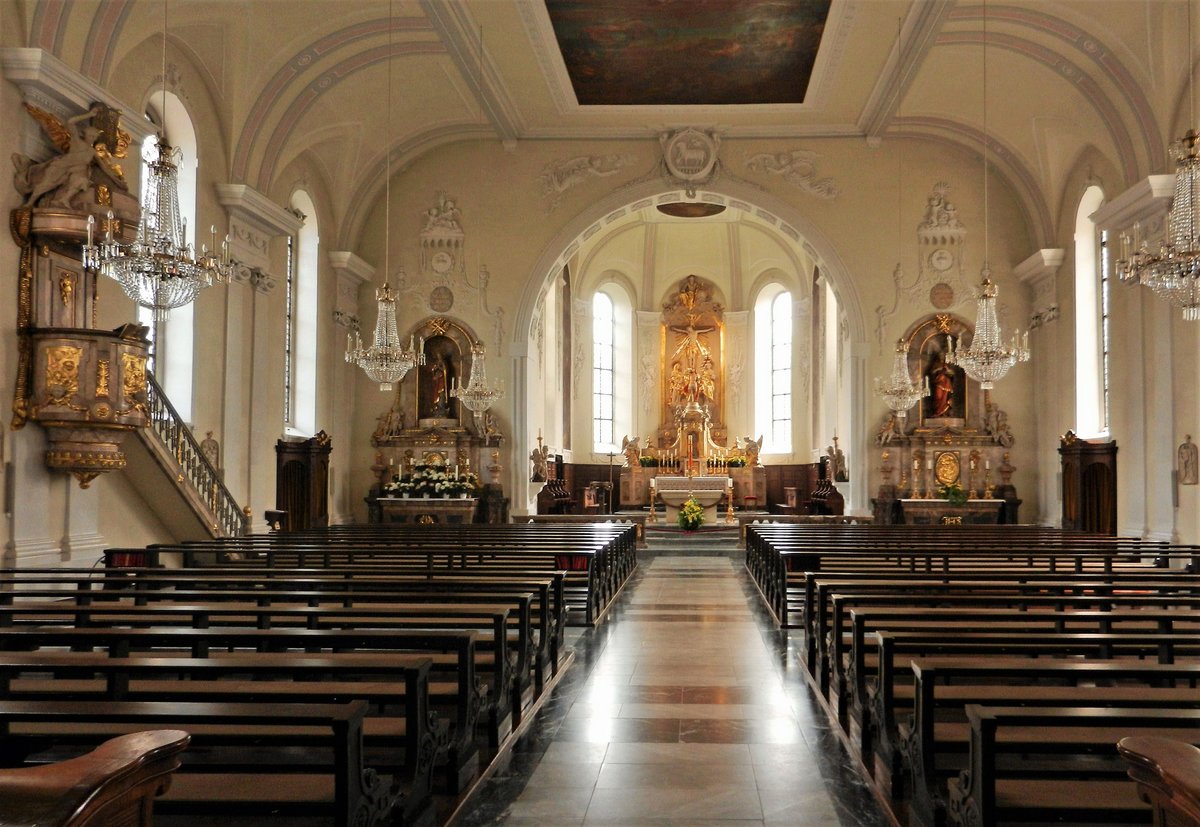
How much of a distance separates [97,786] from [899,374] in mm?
18113

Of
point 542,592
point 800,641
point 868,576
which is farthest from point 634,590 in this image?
point 542,592

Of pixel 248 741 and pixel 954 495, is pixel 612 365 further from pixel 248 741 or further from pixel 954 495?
pixel 248 741

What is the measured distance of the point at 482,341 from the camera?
2203 cm

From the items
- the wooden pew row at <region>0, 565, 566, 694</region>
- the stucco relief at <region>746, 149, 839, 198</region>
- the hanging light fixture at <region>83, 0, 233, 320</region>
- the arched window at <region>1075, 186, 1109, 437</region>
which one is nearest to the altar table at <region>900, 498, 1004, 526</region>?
the arched window at <region>1075, 186, 1109, 437</region>

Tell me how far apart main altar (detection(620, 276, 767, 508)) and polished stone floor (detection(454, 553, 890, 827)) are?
1955 cm

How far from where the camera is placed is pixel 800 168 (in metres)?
21.6

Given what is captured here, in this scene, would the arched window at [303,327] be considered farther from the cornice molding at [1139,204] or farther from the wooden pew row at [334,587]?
the cornice molding at [1139,204]

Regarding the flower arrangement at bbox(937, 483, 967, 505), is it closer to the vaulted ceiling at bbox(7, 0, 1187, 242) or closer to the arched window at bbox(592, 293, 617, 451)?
the vaulted ceiling at bbox(7, 0, 1187, 242)

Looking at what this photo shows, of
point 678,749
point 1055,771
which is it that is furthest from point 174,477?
point 1055,771

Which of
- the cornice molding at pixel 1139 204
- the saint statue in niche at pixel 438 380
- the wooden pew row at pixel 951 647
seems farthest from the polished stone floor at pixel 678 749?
the saint statue in niche at pixel 438 380

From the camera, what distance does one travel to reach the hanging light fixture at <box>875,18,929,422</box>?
18781 mm

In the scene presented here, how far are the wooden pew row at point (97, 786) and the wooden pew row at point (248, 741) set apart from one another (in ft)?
4.27

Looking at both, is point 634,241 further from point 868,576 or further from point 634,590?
point 868,576

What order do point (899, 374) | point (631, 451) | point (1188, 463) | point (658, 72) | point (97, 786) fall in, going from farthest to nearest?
point (631, 451) → point (658, 72) → point (899, 374) → point (1188, 463) → point (97, 786)
